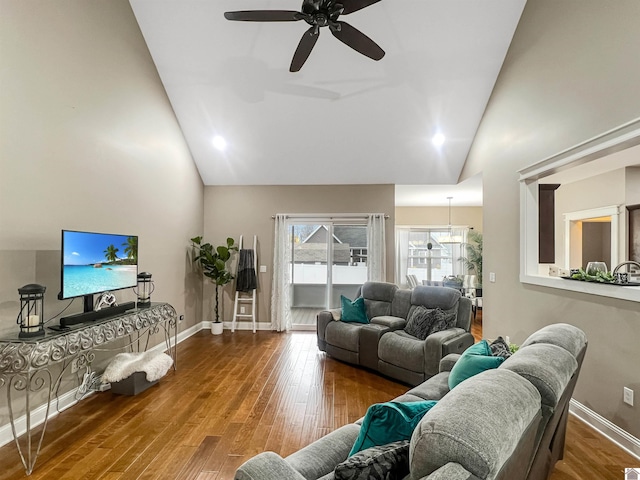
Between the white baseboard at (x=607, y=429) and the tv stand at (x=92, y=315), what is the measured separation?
4.21 metres

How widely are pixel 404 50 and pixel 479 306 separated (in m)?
5.78

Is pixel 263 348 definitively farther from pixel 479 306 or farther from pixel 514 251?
pixel 479 306

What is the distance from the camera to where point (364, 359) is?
4172 mm

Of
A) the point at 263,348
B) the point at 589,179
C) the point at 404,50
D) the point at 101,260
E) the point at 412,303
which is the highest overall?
the point at 404,50

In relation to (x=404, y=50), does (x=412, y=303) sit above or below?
below

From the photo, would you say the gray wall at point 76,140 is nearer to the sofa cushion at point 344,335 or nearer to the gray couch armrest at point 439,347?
the sofa cushion at point 344,335

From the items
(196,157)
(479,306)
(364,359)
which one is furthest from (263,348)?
(479,306)

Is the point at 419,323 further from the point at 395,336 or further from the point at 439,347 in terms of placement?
the point at 439,347

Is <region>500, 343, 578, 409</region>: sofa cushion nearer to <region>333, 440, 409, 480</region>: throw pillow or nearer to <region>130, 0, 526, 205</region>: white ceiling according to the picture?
<region>333, 440, 409, 480</region>: throw pillow

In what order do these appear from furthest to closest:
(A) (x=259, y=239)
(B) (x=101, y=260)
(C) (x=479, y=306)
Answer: (C) (x=479, y=306), (A) (x=259, y=239), (B) (x=101, y=260)

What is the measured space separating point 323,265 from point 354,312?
1.92m

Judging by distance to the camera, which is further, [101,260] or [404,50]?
[404,50]

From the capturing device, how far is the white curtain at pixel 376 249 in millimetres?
6094

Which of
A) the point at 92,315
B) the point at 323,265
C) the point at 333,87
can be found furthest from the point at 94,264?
the point at 323,265
